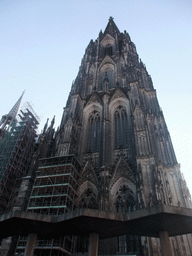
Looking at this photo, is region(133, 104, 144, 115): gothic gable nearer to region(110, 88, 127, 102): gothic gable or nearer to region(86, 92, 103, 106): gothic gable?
region(110, 88, 127, 102): gothic gable

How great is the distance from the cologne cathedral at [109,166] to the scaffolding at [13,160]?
217cm

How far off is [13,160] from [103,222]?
55.5 feet

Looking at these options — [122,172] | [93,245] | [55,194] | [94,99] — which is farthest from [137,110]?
[93,245]

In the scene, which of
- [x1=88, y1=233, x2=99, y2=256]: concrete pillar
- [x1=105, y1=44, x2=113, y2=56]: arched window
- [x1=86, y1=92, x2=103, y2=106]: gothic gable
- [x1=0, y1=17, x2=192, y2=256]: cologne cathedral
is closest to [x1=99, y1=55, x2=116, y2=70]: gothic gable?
[x1=105, y1=44, x2=113, y2=56]: arched window

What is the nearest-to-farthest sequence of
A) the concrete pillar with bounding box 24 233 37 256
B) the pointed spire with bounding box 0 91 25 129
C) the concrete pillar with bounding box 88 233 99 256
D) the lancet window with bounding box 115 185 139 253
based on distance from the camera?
the concrete pillar with bounding box 88 233 99 256
the concrete pillar with bounding box 24 233 37 256
the lancet window with bounding box 115 185 139 253
the pointed spire with bounding box 0 91 25 129

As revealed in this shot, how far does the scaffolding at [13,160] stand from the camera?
2138 cm

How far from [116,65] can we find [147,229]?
24747 mm

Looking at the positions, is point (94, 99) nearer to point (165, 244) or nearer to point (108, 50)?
point (108, 50)

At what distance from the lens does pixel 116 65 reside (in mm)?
30859

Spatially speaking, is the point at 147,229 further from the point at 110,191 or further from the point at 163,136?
the point at 163,136

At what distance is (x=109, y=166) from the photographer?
19.0 metres

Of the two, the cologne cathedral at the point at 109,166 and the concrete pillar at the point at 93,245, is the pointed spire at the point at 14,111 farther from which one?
the concrete pillar at the point at 93,245

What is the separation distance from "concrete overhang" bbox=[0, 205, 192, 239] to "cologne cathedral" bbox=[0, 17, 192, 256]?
3925 mm

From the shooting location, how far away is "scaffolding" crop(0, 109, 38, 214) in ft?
70.1
